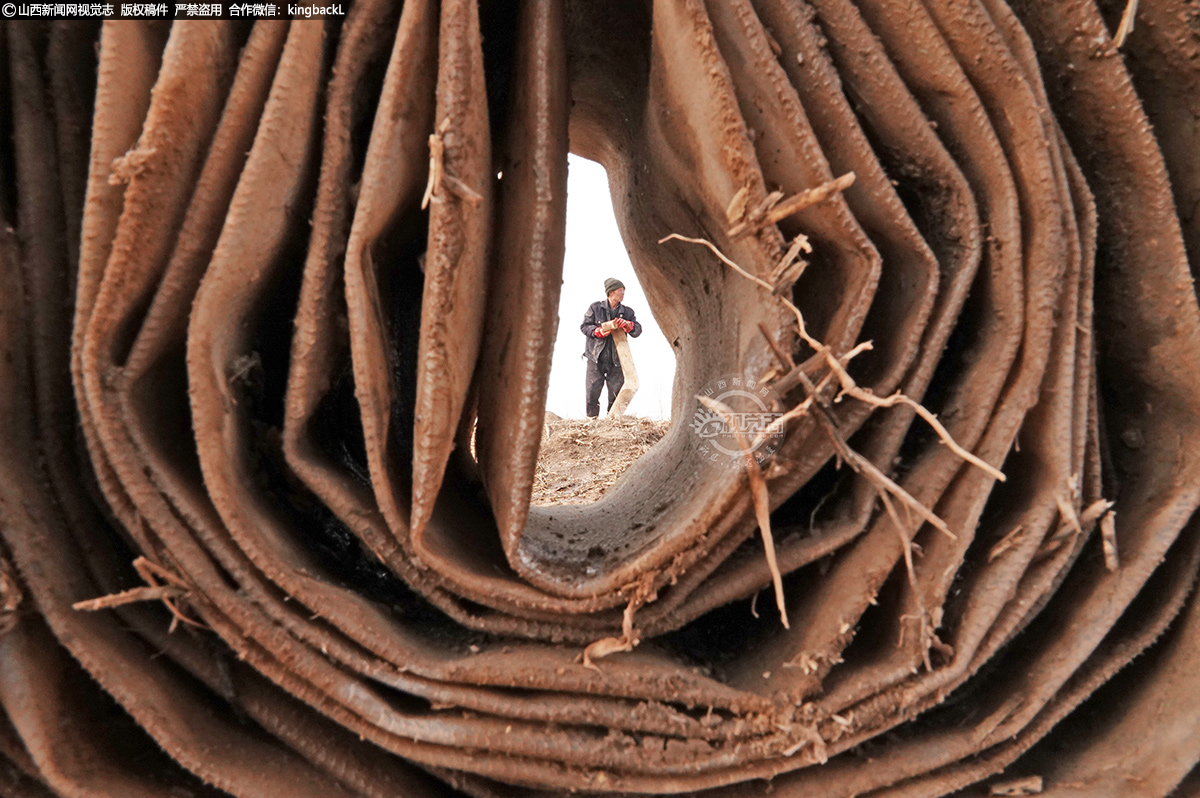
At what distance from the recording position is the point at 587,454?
82.8 inches

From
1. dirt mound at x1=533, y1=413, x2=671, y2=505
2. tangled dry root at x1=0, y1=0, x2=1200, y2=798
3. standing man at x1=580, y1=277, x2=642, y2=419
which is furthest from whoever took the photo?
standing man at x1=580, y1=277, x2=642, y2=419

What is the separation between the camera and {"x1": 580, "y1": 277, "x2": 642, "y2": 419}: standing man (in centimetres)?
402

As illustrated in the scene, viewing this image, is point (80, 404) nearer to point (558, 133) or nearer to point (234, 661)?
point (234, 661)

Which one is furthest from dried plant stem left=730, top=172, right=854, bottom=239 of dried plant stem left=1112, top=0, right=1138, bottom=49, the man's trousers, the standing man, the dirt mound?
the man's trousers

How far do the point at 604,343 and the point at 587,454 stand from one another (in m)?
2.01

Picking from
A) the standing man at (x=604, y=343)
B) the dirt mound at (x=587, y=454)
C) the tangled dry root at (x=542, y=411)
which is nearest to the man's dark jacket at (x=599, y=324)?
the standing man at (x=604, y=343)

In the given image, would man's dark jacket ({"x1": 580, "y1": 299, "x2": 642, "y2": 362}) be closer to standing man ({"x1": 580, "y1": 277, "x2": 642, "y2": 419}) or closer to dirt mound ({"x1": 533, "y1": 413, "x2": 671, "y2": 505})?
standing man ({"x1": 580, "y1": 277, "x2": 642, "y2": 419})

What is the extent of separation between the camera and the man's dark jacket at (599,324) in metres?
4.04

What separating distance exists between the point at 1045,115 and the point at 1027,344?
23 cm

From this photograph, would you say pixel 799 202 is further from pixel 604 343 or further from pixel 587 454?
pixel 604 343

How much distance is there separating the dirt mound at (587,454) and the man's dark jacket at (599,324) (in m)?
1.60

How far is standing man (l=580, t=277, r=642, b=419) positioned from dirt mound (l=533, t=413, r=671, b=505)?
1.60 m

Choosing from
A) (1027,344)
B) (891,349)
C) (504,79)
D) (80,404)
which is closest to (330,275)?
(80,404)

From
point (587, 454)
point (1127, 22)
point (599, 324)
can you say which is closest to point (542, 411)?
point (1127, 22)
